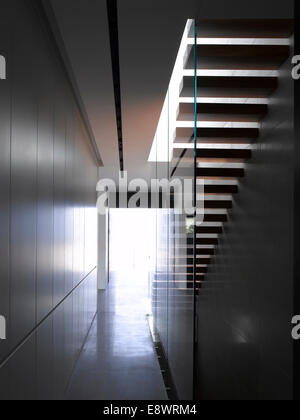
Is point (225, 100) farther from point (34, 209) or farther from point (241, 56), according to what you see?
point (34, 209)

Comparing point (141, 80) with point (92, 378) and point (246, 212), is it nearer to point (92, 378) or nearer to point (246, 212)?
point (246, 212)

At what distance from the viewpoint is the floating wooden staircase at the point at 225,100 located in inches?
101

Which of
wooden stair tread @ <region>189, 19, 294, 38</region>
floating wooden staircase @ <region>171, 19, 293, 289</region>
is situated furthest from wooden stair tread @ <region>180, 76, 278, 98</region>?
wooden stair tread @ <region>189, 19, 294, 38</region>

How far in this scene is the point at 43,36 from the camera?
3.43 m

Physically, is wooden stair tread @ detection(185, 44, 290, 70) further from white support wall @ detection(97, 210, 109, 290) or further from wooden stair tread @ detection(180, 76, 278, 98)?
white support wall @ detection(97, 210, 109, 290)

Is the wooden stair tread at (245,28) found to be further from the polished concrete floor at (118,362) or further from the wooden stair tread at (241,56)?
the polished concrete floor at (118,362)

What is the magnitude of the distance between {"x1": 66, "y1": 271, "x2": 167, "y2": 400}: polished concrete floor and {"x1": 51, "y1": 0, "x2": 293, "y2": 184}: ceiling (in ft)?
11.6

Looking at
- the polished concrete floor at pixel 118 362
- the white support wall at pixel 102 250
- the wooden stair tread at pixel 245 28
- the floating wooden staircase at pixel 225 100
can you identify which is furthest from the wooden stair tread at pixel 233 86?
the white support wall at pixel 102 250

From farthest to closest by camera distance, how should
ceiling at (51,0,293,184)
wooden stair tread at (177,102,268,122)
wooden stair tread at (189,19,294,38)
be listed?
ceiling at (51,0,293,184) < wooden stair tread at (177,102,268,122) < wooden stair tread at (189,19,294,38)

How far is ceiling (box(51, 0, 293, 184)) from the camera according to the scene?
316cm

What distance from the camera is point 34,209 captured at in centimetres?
301

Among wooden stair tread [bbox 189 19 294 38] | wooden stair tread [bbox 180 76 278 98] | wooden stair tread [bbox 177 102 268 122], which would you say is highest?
wooden stair tread [bbox 189 19 294 38]

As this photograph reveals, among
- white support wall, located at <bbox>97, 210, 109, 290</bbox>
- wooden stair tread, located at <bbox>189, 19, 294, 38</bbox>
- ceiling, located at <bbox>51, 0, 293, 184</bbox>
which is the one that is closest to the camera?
wooden stair tread, located at <bbox>189, 19, 294, 38</bbox>
